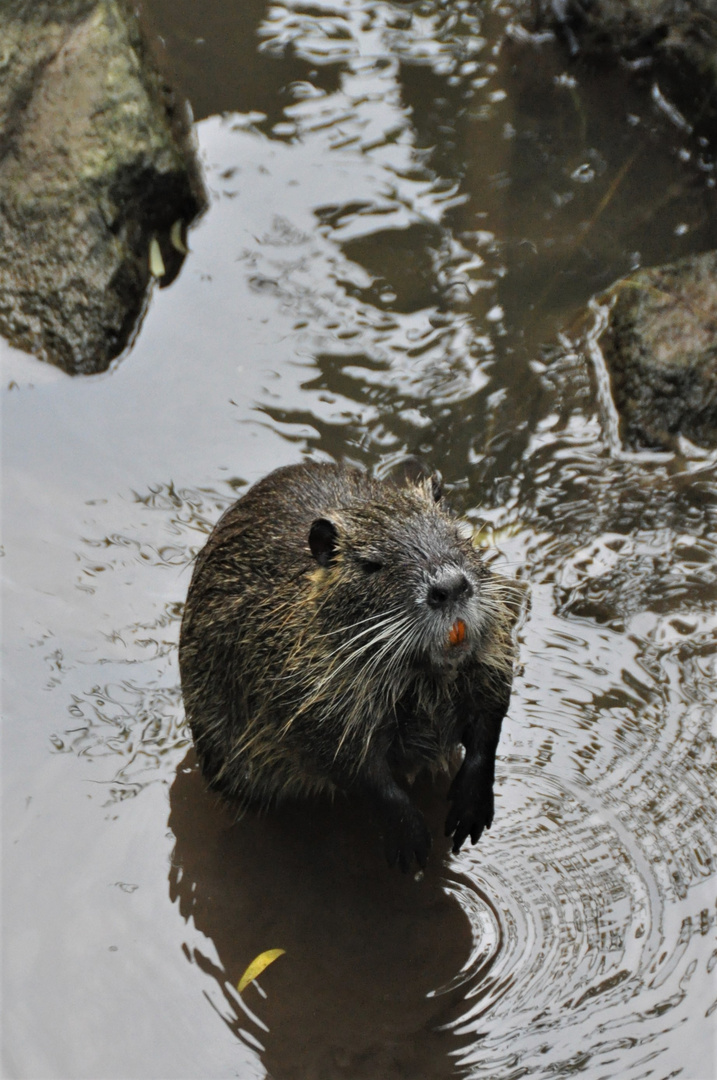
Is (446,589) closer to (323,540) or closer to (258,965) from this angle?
(323,540)

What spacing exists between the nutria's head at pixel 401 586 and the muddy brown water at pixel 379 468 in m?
0.81

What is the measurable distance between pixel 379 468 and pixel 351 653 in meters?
1.61

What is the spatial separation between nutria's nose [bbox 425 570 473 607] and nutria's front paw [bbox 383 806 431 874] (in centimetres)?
67

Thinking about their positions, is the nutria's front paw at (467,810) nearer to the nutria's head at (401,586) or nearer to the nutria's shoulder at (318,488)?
the nutria's head at (401,586)

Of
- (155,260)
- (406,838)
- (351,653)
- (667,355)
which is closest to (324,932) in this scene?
(406,838)

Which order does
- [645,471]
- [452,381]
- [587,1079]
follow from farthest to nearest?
[452,381] < [645,471] < [587,1079]

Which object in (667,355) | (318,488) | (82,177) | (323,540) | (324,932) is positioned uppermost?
(82,177)

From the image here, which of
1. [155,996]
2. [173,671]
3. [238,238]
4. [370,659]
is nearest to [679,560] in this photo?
[370,659]

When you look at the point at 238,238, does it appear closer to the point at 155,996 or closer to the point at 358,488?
the point at 358,488

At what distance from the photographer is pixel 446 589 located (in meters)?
3.08

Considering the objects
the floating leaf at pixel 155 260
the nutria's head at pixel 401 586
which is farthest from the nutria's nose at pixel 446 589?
the floating leaf at pixel 155 260

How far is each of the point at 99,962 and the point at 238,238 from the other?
3553mm

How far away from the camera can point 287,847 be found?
149 inches

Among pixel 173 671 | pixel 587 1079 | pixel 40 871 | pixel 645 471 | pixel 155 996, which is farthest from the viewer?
pixel 645 471
